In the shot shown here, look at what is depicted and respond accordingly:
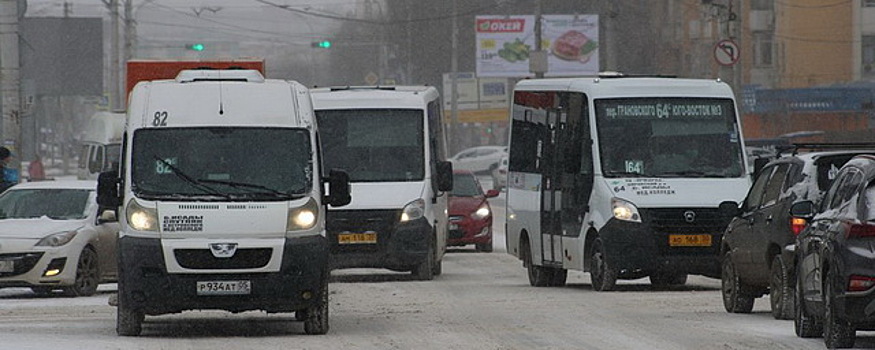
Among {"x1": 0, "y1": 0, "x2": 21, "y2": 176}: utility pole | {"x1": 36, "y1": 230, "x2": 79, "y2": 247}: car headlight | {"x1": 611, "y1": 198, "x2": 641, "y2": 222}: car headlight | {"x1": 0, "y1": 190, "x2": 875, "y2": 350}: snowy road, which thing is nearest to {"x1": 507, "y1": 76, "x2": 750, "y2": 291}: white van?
{"x1": 611, "y1": 198, "x2": 641, "y2": 222}: car headlight

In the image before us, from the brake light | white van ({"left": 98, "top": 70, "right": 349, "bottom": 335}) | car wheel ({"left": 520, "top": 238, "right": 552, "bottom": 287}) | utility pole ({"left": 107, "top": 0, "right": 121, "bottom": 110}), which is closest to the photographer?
white van ({"left": 98, "top": 70, "right": 349, "bottom": 335})

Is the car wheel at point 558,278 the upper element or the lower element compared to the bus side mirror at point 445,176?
lower

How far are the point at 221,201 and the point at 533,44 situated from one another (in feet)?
204

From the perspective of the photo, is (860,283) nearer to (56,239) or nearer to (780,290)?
(780,290)

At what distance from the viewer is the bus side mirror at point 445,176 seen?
2552 centimetres

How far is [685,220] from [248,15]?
152 metres

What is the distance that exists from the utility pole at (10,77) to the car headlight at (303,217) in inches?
731

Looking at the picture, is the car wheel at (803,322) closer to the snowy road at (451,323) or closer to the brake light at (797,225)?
the snowy road at (451,323)

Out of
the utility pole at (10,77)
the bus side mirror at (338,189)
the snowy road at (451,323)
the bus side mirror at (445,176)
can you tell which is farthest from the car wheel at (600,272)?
the utility pole at (10,77)

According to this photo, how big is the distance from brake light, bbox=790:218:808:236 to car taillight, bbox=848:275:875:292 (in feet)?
9.10

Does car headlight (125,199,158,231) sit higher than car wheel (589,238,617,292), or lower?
higher

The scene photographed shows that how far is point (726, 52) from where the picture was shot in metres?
35.3

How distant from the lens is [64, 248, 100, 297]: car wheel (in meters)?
22.2

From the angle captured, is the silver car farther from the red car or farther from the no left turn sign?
the no left turn sign
